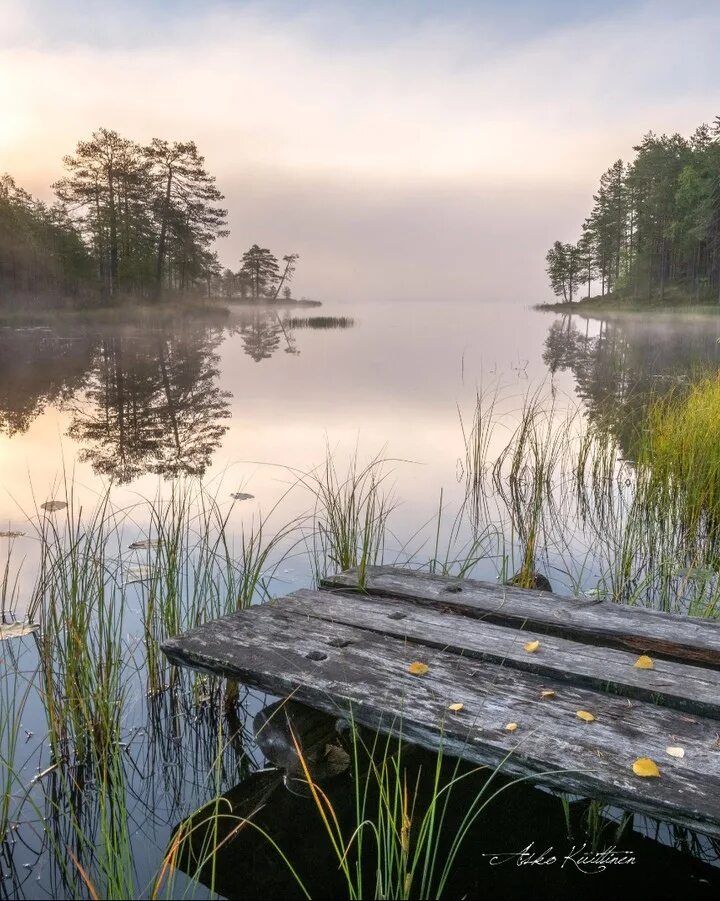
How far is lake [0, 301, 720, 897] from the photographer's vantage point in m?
2.31

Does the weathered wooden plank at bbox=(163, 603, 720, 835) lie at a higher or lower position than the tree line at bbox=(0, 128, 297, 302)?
lower

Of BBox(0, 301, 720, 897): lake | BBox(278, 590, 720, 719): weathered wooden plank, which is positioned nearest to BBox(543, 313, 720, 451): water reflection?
BBox(0, 301, 720, 897): lake

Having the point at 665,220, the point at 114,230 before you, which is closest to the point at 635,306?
the point at 665,220

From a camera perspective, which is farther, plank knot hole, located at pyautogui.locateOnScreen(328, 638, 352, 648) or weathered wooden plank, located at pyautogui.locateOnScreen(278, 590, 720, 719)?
plank knot hole, located at pyautogui.locateOnScreen(328, 638, 352, 648)

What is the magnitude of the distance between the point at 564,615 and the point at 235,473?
468 centimetres

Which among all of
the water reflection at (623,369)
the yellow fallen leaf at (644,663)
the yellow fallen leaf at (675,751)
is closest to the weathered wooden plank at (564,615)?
the yellow fallen leaf at (644,663)

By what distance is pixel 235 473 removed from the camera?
687 cm

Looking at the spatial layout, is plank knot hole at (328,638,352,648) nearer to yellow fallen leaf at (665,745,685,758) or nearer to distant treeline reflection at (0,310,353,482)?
yellow fallen leaf at (665,745,685,758)

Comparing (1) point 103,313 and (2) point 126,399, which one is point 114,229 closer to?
(1) point 103,313

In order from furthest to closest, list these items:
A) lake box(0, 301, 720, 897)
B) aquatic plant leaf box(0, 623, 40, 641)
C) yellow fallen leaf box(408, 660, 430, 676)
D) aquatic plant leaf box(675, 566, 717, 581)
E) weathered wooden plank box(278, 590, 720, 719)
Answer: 1. aquatic plant leaf box(675, 566, 717, 581)
2. aquatic plant leaf box(0, 623, 40, 641)
3. lake box(0, 301, 720, 897)
4. yellow fallen leaf box(408, 660, 430, 676)
5. weathered wooden plank box(278, 590, 720, 719)

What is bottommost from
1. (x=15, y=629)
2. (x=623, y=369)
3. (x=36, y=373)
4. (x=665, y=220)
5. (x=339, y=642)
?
(x=15, y=629)

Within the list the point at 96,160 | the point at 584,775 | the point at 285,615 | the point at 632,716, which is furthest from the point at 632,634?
the point at 96,160

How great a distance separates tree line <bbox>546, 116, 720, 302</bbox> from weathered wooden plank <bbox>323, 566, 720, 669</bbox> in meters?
39.8

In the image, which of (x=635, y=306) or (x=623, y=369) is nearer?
(x=623, y=369)
